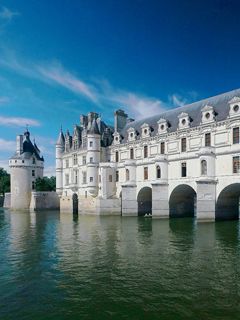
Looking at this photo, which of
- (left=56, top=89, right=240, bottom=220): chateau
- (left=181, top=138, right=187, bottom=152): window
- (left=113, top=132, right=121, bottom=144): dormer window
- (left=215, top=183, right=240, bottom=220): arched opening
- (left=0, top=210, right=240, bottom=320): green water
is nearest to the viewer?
(left=0, top=210, right=240, bottom=320): green water

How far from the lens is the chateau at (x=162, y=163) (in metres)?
32.7

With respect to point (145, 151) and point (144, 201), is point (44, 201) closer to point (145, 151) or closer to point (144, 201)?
point (144, 201)

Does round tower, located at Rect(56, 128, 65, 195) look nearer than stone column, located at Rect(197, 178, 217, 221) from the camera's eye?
No

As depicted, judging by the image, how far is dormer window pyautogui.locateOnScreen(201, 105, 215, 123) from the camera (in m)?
34.8

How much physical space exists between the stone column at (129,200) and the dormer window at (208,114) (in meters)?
14.4

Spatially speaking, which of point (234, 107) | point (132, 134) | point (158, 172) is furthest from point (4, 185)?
point (234, 107)

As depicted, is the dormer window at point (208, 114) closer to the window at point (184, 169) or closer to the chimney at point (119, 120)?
the window at point (184, 169)

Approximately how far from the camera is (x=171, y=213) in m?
38.8

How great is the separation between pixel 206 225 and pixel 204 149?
861cm

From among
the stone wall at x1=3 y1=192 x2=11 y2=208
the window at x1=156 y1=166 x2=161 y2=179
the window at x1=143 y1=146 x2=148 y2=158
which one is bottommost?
the stone wall at x1=3 y1=192 x2=11 y2=208

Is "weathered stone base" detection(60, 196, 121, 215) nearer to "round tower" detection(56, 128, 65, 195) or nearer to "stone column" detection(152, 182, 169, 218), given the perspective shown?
"stone column" detection(152, 182, 169, 218)

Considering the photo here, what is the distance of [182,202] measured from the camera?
1594 inches

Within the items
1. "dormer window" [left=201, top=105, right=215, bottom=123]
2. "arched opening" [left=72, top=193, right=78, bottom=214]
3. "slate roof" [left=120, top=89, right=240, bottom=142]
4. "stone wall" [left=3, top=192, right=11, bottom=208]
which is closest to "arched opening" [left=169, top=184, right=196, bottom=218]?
"slate roof" [left=120, top=89, right=240, bottom=142]

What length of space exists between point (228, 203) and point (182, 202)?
7.58m
